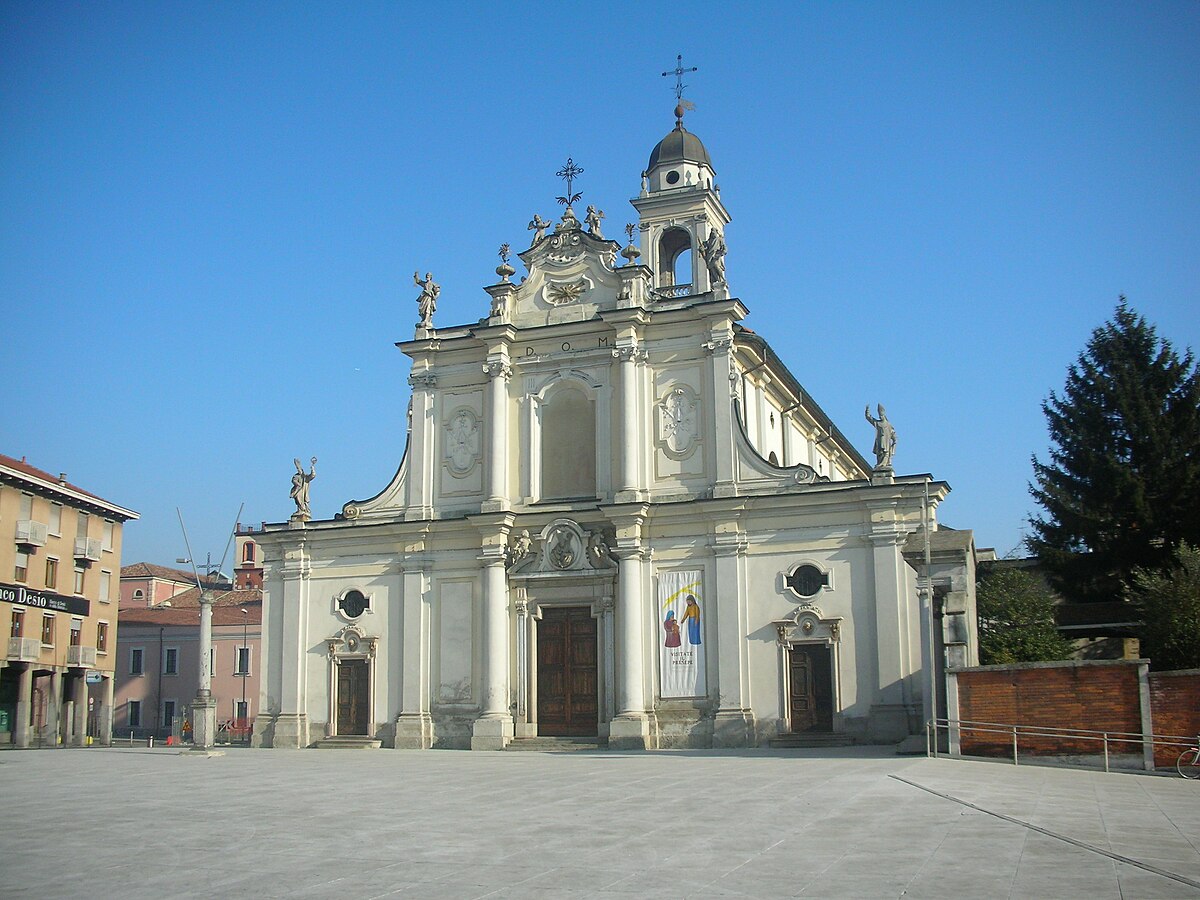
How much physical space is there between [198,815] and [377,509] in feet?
73.1

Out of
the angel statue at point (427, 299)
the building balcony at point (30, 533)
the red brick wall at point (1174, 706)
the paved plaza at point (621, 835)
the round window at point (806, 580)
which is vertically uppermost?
the angel statue at point (427, 299)

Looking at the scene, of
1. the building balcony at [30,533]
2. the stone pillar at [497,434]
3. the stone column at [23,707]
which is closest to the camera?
the stone pillar at [497,434]

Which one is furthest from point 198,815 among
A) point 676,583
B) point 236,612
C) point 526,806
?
point 236,612

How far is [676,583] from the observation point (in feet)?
109

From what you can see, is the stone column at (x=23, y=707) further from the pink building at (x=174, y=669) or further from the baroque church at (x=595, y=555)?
the baroque church at (x=595, y=555)

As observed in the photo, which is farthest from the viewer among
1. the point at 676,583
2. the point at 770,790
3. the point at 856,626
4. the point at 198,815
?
the point at 676,583

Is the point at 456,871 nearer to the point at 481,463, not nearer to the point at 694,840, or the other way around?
the point at 694,840

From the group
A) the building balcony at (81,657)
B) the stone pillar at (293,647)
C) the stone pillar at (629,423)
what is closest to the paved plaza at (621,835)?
the stone pillar at (629,423)

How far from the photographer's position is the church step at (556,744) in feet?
107

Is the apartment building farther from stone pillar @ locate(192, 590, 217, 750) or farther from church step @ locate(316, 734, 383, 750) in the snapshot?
church step @ locate(316, 734, 383, 750)

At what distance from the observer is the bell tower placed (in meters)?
41.6

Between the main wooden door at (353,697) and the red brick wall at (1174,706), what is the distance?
2290 cm

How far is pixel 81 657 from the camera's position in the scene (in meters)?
53.5

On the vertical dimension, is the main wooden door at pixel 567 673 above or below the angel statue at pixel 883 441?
below
